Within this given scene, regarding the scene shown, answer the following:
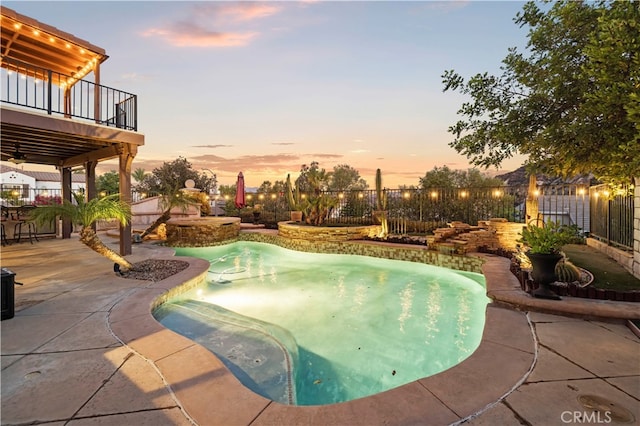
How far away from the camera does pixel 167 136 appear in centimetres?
2038

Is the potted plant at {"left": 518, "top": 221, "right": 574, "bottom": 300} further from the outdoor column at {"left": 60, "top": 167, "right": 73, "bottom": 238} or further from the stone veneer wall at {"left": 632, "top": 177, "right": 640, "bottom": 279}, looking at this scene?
the outdoor column at {"left": 60, "top": 167, "right": 73, "bottom": 238}

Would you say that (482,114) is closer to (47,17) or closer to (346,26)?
(346,26)

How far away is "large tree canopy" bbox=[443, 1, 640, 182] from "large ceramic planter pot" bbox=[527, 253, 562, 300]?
139 centimetres

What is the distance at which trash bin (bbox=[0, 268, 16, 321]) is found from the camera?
3648mm

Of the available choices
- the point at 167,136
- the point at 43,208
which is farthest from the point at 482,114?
the point at 167,136

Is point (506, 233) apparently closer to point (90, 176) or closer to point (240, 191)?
point (240, 191)

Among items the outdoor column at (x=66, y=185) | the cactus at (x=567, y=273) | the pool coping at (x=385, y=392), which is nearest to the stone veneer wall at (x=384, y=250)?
the cactus at (x=567, y=273)

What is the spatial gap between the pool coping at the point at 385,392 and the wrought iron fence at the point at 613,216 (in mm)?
3166

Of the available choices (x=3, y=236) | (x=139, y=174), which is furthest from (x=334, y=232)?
(x=139, y=174)

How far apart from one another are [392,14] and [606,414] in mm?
10490

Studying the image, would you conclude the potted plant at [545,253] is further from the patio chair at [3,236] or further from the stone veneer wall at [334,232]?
the patio chair at [3,236]

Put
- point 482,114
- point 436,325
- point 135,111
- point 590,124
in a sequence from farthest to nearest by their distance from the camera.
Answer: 1. point 135,111
2. point 482,114
3. point 436,325
4. point 590,124

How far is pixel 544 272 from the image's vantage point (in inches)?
158

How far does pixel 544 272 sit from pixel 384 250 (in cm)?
560
